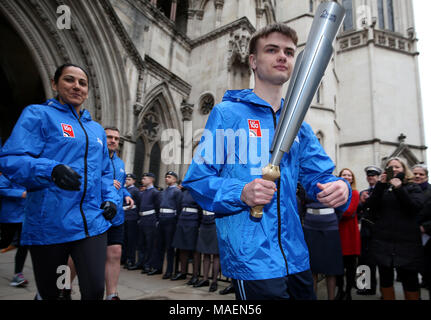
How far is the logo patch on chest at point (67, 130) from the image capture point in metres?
2.04

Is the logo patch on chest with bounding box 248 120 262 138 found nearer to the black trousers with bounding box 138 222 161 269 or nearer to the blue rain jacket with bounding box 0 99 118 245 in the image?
the blue rain jacket with bounding box 0 99 118 245

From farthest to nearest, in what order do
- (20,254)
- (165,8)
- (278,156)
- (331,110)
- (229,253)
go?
(331,110) < (165,8) < (20,254) < (229,253) < (278,156)

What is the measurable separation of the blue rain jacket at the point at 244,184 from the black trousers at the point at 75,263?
3.64ft

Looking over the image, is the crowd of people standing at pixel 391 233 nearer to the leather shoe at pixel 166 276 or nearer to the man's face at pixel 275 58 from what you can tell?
the man's face at pixel 275 58

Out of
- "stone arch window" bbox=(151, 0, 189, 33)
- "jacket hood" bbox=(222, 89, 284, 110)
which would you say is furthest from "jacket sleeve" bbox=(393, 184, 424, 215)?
"stone arch window" bbox=(151, 0, 189, 33)

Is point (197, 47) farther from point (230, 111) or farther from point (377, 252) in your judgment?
point (230, 111)

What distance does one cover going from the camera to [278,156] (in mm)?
1065

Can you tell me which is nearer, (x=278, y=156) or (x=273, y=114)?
Answer: (x=278, y=156)

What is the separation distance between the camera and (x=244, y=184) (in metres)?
1.21

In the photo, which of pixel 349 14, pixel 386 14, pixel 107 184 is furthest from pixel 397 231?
pixel 386 14

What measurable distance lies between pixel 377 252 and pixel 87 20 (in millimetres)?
10575

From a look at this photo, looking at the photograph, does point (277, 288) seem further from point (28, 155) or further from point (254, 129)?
point (28, 155)
